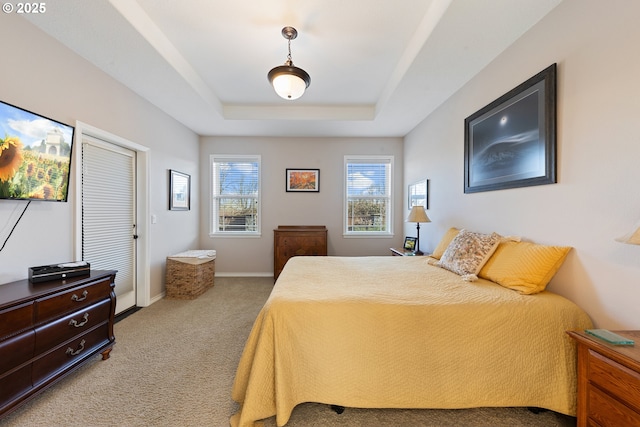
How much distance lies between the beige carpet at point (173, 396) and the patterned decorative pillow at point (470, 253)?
2.91ft

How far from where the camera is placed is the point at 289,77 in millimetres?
2006

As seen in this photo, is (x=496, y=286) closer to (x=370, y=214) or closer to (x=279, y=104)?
(x=370, y=214)

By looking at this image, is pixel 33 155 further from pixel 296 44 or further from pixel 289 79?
pixel 296 44

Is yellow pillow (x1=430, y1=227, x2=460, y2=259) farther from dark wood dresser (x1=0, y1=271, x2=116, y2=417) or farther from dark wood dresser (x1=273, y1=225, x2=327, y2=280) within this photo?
dark wood dresser (x1=0, y1=271, x2=116, y2=417)

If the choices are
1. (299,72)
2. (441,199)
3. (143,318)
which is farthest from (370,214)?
(143,318)

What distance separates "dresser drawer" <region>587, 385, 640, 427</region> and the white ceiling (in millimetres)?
2261

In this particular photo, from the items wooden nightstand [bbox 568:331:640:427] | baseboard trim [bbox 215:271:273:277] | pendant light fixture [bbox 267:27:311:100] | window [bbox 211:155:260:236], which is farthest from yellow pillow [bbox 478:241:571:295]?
window [bbox 211:155:260:236]

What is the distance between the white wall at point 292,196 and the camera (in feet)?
14.9

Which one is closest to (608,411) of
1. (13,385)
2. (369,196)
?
(13,385)

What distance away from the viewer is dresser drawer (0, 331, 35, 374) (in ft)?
4.42

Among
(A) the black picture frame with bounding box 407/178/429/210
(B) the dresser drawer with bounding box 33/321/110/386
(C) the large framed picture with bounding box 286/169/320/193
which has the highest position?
(C) the large framed picture with bounding box 286/169/320/193

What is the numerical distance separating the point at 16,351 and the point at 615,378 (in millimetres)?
3001

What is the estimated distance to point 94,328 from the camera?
1.94 metres

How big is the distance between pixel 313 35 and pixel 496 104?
5.62 ft
